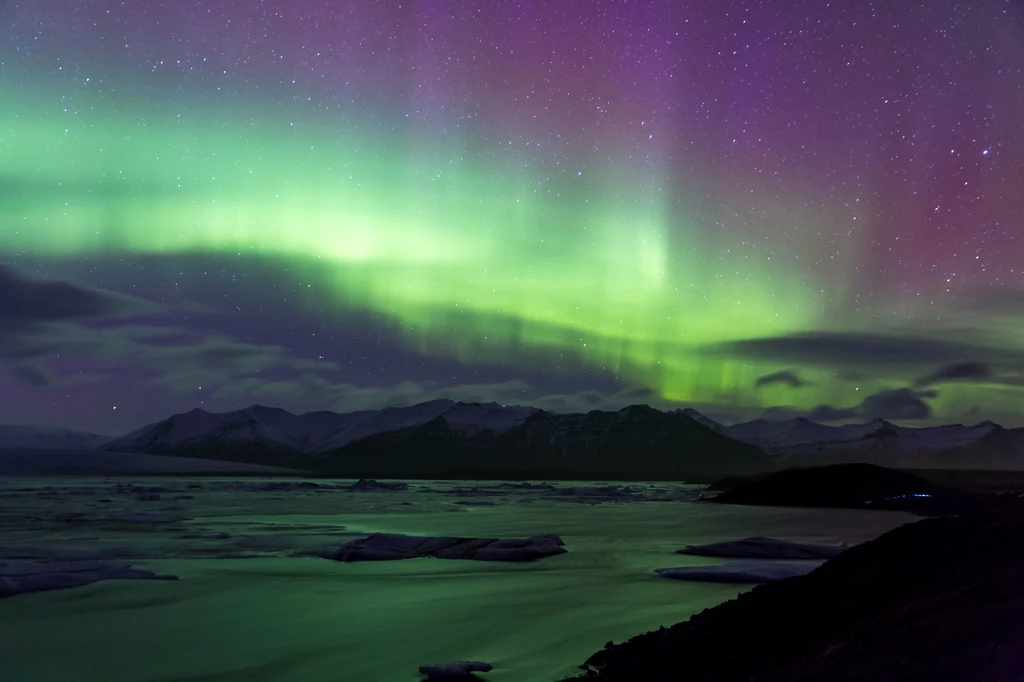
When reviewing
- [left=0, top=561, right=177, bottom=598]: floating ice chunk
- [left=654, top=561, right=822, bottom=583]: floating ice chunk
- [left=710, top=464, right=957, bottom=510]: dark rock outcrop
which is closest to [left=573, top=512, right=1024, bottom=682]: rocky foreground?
[left=654, top=561, right=822, bottom=583]: floating ice chunk

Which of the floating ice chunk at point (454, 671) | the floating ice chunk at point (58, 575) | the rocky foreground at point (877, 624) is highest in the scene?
the rocky foreground at point (877, 624)

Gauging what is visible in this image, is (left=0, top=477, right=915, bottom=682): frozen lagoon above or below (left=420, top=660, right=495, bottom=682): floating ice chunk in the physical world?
below

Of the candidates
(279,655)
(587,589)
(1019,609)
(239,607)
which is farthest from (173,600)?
(1019,609)

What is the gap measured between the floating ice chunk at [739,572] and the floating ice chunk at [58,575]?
47.3 feet

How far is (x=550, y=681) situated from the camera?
13641mm

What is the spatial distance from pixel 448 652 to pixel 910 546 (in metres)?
8.75

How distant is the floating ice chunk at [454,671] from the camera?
44.8 feet

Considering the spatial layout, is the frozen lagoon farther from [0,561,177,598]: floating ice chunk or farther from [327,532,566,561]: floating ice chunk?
[327,532,566,561]: floating ice chunk

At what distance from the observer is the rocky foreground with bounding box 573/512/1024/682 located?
10378 millimetres

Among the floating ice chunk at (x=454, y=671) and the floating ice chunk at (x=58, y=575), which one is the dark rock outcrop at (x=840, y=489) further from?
the floating ice chunk at (x=454, y=671)

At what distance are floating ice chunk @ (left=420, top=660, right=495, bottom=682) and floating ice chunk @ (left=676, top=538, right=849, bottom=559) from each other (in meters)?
17.7

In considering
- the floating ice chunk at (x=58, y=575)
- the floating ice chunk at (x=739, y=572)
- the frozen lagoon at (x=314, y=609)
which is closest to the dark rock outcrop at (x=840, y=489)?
the frozen lagoon at (x=314, y=609)

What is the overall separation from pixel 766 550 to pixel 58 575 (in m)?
22.0

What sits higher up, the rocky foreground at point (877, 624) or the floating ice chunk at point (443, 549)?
the rocky foreground at point (877, 624)
